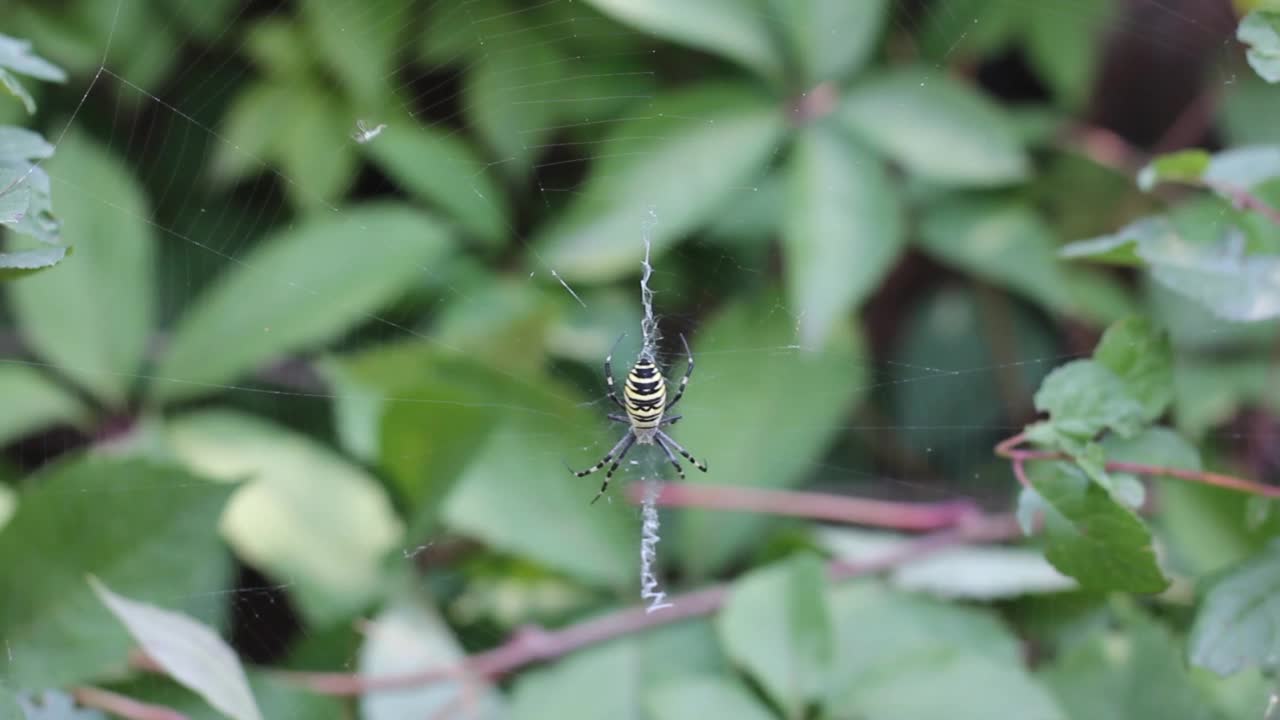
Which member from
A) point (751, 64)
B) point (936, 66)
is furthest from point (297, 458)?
point (936, 66)

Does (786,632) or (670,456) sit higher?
(670,456)

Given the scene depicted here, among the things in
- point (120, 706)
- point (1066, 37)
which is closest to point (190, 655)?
point (120, 706)

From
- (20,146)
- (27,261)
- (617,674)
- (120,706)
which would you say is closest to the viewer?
(27,261)

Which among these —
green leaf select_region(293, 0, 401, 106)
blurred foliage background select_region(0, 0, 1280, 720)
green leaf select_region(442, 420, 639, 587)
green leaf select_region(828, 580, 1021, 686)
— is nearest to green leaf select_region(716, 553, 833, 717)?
blurred foliage background select_region(0, 0, 1280, 720)

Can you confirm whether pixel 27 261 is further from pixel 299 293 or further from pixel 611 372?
pixel 611 372

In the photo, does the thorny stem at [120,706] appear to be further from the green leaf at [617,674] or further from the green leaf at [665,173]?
the green leaf at [665,173]
